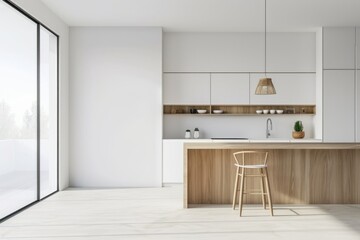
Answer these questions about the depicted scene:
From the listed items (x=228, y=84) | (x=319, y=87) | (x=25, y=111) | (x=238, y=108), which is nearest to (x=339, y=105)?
(x=319, y=87)

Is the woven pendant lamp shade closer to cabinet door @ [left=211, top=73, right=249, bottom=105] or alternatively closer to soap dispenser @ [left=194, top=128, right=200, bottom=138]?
cabinet door @ [left=211, top=73, right=249, bottom=105]

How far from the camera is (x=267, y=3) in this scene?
5652mm

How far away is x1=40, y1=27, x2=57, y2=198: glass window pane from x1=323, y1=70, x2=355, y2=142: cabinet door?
462 cm

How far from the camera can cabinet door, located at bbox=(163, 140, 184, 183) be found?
691 cm

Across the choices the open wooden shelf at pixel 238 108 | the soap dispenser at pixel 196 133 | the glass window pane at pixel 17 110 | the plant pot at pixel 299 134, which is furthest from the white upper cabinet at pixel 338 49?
the glass window pane at pixel 17 110

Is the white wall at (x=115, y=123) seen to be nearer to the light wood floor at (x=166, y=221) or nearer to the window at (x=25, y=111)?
the window at (x=25, y=111)

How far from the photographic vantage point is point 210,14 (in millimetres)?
6176

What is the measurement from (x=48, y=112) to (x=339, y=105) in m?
4.93

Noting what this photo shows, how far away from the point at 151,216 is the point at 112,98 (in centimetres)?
280

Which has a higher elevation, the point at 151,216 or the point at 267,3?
the point at 267,3

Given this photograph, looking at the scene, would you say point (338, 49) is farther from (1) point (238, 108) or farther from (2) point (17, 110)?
(2) point (17, 110)

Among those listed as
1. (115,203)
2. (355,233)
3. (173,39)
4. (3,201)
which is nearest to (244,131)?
(173,39)

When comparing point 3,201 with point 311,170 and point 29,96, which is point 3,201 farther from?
point 311,170

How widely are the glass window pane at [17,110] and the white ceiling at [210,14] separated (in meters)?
0.89
